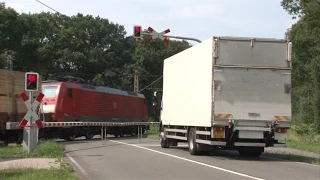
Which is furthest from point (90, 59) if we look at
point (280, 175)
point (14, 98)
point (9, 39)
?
point (280, 175)

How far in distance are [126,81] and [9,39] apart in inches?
918

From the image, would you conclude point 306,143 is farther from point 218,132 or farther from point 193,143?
point 218,132

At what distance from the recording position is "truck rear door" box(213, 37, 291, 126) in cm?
1653

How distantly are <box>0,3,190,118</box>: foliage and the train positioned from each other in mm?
22929

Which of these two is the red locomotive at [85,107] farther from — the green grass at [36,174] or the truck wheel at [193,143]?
the green grass at [36,174]

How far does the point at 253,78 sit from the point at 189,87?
10.3 ft

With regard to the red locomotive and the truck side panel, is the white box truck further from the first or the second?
the red locomotive

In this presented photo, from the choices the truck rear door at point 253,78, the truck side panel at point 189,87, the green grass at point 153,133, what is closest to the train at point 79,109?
the green grass at point 153,133

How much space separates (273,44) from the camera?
16.8 metres

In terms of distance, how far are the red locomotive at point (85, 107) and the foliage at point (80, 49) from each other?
22289 millimetres

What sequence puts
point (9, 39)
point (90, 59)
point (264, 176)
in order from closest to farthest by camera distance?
1. point (264, 176)
2. point (9, 39)
3. point (90, 59)

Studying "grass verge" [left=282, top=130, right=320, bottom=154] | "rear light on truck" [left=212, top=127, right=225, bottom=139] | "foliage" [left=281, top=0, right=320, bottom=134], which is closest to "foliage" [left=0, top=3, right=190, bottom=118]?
"foliage" [left=281, top=0, right=320, bottom=134]

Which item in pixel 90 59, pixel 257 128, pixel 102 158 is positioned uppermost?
pixel 90 59

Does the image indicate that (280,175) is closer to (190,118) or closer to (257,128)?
(257,128)
